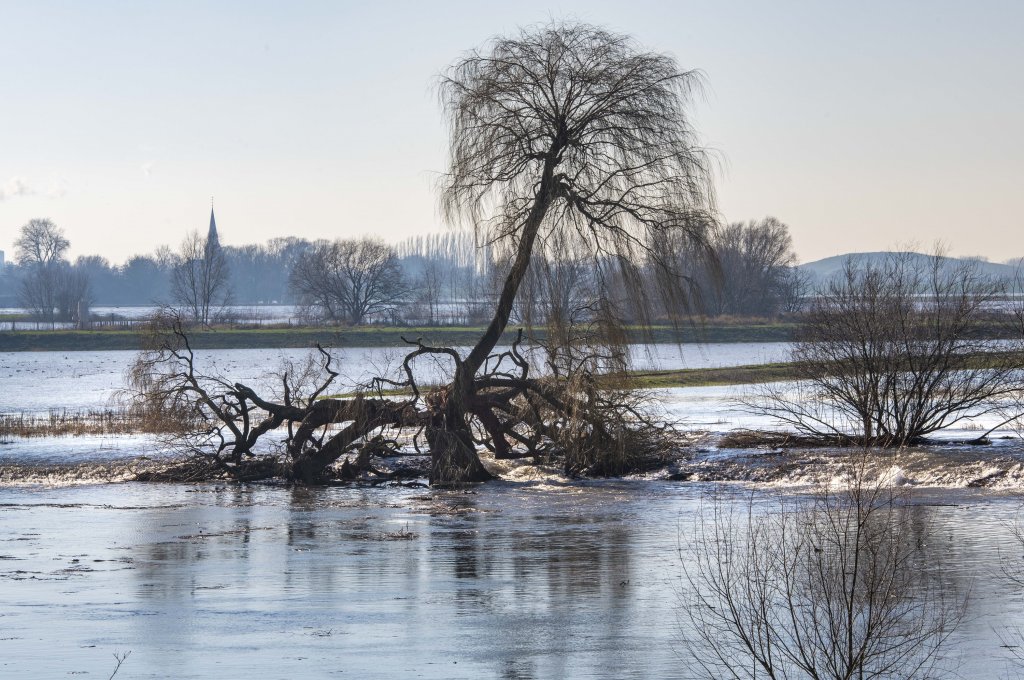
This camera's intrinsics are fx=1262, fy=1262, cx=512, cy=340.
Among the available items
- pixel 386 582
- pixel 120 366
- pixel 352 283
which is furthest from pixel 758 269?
pixel 386 582

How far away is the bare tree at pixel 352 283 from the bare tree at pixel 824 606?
94445 mm

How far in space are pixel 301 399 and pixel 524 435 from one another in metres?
5.44

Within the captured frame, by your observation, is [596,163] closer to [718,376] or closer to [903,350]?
[903,350]

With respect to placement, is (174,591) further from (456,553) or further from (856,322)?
(856,322)

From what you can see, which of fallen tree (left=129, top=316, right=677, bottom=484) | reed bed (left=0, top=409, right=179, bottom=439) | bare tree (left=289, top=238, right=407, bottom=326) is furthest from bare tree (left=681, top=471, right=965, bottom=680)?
bare tree (left=289, top=238, right=407, bottom=326)

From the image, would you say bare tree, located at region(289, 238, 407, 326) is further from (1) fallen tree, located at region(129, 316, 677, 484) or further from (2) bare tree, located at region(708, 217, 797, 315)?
(1) fallen tree, located at region(129, 316, 677, 484)

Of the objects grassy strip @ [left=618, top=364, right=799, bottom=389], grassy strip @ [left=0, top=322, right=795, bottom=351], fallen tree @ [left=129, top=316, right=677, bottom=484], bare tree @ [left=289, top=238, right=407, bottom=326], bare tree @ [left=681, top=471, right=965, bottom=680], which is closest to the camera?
bare tree @ [left=681, top=471, right=965, bottom=680]

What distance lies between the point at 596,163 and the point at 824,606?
614 inches

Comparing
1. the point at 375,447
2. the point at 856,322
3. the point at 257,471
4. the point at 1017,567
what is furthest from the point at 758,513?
the point at 257,471

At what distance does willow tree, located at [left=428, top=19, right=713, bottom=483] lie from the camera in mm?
27172

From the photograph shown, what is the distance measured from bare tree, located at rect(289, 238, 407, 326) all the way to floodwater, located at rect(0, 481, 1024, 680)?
87.7m

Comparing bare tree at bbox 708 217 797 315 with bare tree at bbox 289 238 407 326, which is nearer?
bare tree at bbox 708 217 797 315

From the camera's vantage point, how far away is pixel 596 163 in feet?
89.5

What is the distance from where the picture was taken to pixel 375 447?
28.9 metres
